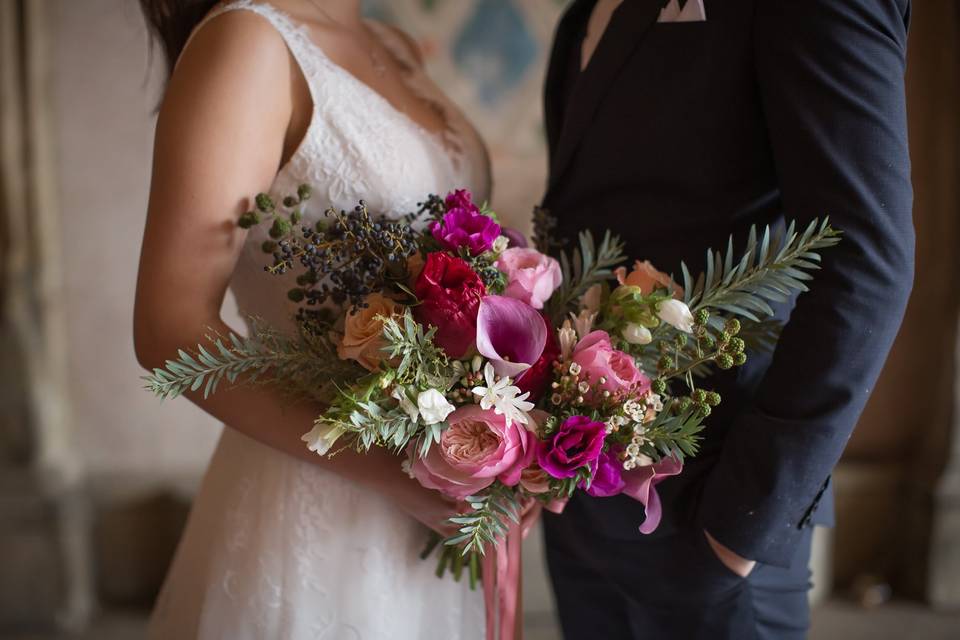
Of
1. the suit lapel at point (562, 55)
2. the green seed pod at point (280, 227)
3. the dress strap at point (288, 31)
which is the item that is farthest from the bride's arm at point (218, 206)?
the suit lapel at point (562, 55)

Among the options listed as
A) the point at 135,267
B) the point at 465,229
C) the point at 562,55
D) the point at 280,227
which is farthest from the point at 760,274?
the point at 135,267

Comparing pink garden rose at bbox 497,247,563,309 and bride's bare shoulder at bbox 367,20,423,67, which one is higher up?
bride's bare shoulder at bbox 367,20,423,67

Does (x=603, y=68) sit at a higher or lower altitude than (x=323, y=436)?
higher

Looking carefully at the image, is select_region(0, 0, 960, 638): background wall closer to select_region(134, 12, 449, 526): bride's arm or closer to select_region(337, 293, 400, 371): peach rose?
select_region(134, 12, 449, 526): bride's arm

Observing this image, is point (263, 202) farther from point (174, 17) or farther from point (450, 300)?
point (174, 17)

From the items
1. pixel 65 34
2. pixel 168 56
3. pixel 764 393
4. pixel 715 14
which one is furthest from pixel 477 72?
pixel 764 393

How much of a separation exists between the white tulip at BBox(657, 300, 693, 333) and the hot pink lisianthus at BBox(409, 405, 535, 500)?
202mm

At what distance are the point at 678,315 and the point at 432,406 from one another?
288mm

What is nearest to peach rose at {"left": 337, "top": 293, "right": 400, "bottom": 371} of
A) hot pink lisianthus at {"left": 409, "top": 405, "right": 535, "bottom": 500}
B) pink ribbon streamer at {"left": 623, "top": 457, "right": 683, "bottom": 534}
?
hot pink lisianthus at {"left": 409, "top": 405, "right": 535, "bottom": 500}

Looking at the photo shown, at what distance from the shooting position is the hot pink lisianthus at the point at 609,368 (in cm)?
81

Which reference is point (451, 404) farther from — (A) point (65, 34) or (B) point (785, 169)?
(A) point (65, 34)

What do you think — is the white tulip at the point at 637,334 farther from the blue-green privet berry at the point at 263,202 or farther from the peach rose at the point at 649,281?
the blue-green privet berry at the point at 263,202

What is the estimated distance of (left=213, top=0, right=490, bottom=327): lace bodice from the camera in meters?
1.06

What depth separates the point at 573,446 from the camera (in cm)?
79
